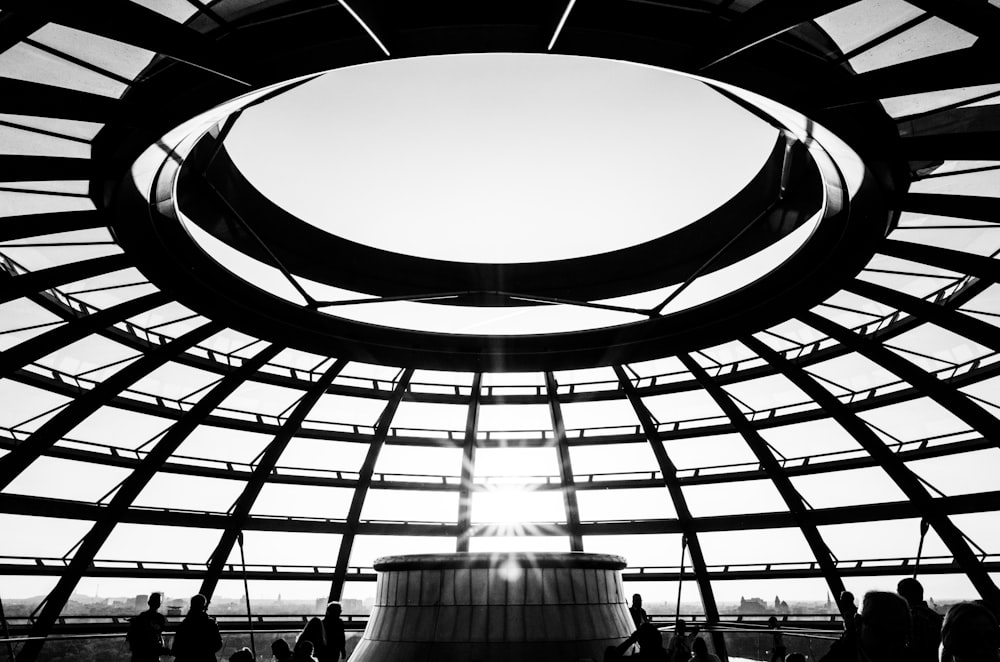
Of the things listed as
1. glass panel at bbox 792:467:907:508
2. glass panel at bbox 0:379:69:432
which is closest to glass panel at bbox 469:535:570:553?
glass panel at bbox 792:467:907:508

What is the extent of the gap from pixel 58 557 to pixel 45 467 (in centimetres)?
332

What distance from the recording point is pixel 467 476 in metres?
27.2

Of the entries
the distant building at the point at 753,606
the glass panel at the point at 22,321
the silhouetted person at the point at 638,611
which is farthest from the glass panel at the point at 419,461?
the glass panel at the point at 22,321

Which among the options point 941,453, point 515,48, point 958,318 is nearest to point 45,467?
point 515,48

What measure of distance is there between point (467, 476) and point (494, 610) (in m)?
17.0

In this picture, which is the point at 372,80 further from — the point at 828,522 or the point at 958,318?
the point at 828,522

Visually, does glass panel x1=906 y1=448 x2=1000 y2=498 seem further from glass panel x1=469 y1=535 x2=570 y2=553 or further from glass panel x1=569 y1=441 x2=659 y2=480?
glass panel x1=469 y1=535 x2=570 y2=553

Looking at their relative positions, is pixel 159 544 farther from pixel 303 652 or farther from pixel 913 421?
pixel 913 421

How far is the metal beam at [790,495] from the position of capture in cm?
2388

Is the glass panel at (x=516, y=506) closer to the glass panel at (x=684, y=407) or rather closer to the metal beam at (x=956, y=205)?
the glass panel at (x=684, y=407)

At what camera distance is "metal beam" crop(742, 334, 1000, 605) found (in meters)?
21.3

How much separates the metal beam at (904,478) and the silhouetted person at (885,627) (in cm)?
1786

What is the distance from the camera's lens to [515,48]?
8922 millimetres

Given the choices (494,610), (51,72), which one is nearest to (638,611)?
(494,610)
